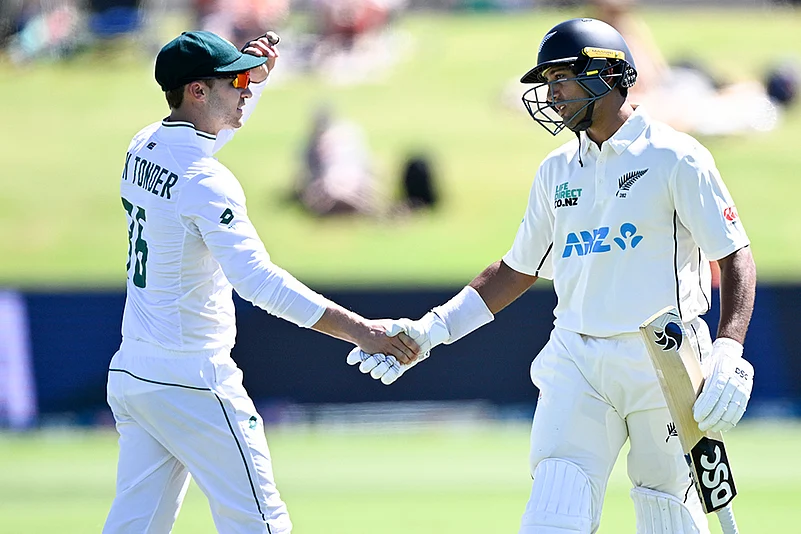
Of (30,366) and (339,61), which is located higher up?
(339,61)

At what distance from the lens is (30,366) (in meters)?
11.1

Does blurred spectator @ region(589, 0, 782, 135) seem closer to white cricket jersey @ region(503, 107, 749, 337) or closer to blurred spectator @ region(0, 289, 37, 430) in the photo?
blurred spectator @ region(0, 289, 37, 430)

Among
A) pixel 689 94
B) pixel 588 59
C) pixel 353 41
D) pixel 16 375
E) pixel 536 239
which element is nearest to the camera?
pixel 588 59

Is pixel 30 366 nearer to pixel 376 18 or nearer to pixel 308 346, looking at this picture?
pixel 308 346

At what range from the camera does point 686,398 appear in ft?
13.3

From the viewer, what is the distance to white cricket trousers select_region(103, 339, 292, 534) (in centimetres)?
417

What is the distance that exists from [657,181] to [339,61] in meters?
13.2

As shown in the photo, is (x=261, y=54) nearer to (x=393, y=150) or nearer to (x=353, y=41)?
(x=393, y=150)

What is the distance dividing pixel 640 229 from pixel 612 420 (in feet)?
2.19

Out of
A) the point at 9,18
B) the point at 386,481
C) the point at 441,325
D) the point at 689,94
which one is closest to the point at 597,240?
the point at 441,325

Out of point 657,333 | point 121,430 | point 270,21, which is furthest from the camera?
point 270,21

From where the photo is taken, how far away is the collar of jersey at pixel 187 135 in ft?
14.1

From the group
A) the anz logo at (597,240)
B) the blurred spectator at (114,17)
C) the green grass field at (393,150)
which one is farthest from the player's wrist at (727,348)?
the blurred spectator at (114,17)

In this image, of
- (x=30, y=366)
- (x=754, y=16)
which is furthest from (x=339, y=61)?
(x=30, y=366)
